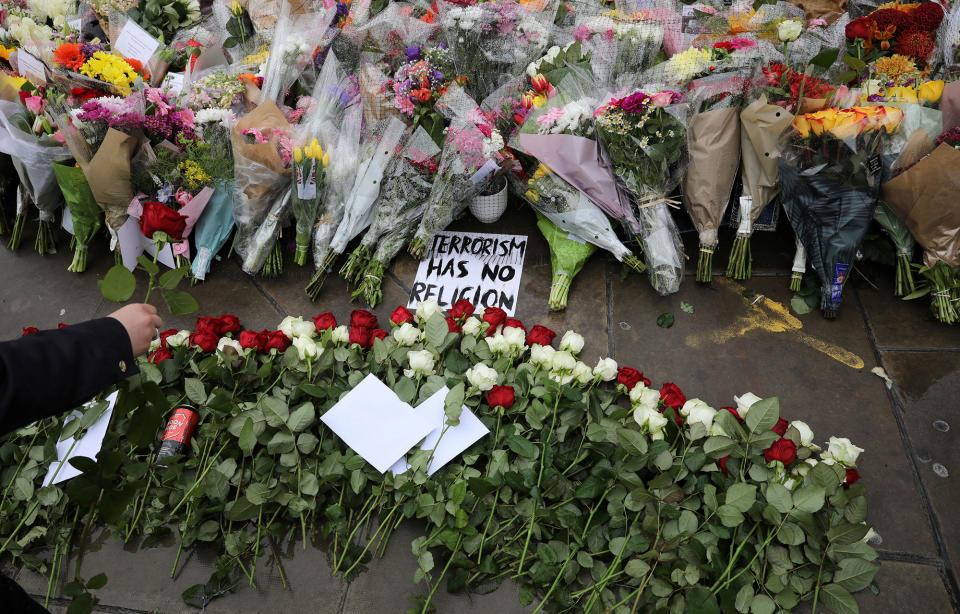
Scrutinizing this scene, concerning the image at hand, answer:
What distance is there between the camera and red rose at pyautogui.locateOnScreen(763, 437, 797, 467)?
1832 millimetres

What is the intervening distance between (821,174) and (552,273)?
3.90ft

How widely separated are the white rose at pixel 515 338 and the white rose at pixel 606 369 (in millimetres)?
301

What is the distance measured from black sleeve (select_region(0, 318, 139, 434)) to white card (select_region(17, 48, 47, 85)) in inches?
107

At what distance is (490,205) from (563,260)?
1.66 ft

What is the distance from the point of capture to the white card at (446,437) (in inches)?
80.7

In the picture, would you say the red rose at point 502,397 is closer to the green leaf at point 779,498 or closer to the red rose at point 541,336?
the red rose at point 541,336

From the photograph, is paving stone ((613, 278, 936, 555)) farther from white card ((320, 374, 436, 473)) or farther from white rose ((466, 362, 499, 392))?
white card ((320, 374, 436, 473))

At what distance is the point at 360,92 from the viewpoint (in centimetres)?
309

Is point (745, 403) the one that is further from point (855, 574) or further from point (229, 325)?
point (229, 325)

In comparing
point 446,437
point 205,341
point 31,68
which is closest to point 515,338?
point 446,437

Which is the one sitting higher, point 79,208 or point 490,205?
point 79,208

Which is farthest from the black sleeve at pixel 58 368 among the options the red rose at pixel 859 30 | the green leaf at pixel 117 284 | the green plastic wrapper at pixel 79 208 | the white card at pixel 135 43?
the red rose at pixel 859 30

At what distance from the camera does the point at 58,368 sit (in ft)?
4.31

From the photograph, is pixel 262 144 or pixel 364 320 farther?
pixel 262 144
